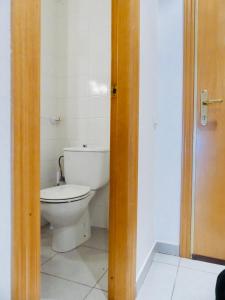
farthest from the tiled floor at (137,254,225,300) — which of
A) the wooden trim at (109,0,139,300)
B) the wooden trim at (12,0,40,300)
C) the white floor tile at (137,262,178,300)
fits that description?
the wooden trim at (12,0,40,300)

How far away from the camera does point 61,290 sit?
4.14 feet

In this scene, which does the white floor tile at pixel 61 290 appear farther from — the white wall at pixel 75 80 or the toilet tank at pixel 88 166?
the white wall at pixel 75 80

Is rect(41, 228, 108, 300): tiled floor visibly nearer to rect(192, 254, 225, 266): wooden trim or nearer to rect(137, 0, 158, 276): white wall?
rect(137, 0, 158, 276): white wall

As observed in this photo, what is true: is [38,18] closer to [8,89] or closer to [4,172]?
[8,89]

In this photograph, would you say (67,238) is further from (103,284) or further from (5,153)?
(5,153)

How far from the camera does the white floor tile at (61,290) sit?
1.21m

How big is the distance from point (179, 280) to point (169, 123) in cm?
98

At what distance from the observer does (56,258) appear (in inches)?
62.8

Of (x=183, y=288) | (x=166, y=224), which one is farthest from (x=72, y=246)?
(x=183, y=288)

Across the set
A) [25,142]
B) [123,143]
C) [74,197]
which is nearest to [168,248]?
[74,197]

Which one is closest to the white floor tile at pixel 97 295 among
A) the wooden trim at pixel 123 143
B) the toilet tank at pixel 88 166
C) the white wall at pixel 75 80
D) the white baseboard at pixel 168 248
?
the wooden trim at pixel 123 143

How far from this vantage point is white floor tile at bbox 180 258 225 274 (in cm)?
145

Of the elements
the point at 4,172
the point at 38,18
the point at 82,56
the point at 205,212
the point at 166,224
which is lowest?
the point at 166,224

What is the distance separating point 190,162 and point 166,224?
1.55 ft
